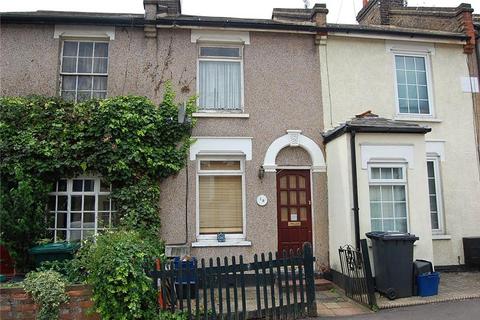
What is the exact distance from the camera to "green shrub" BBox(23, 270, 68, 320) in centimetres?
578

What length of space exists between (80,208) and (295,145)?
201 inches

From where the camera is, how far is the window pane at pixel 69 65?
374 inches

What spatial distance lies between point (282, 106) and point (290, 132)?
68 centimetres

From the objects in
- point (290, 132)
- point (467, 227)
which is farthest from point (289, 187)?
point (467, 227)

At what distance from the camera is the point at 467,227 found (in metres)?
10.0

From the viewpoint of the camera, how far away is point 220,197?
9453mm

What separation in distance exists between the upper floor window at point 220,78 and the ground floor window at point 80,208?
3.11 m

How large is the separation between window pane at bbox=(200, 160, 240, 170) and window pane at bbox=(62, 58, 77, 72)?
3.76 meters

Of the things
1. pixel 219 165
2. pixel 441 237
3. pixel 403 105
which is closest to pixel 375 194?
pixel 441 237

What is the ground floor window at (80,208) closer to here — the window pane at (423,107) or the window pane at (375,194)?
the window pane at (375,194)

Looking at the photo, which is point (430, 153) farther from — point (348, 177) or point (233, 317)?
point (233, 317)

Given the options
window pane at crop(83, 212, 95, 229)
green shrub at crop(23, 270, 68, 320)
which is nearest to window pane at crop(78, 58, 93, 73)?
window pane at crop(83, 212, 95, 229)

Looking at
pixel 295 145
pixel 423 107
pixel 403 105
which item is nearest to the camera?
pixel 295 145

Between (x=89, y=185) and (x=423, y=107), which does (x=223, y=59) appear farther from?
(x=423, y=107)
